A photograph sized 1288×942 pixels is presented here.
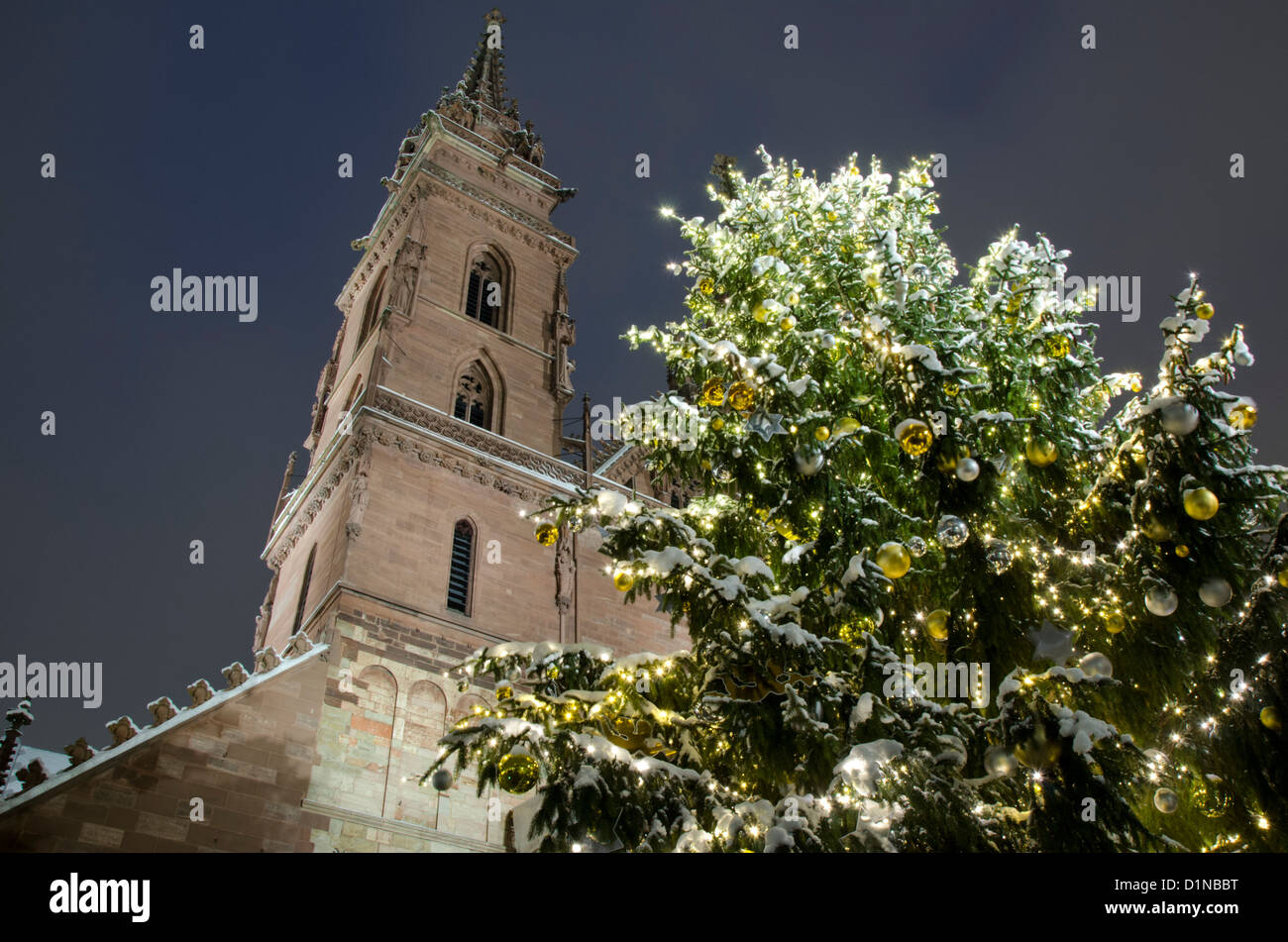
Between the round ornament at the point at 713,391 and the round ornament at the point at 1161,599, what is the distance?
3714 millimetres

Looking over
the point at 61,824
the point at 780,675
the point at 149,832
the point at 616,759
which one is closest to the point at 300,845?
the point at 149,832

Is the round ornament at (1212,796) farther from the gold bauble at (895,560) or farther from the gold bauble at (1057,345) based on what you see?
the gold bauble at (1057,345)

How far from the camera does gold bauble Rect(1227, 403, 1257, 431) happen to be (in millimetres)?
5594

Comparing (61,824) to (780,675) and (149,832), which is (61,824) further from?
(780,675)

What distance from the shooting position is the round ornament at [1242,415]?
220 inches

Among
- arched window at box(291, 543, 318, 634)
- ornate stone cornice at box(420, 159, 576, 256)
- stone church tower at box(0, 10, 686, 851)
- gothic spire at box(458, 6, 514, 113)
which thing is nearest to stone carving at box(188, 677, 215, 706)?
stone church tower at box(0, 10, 686, 851)

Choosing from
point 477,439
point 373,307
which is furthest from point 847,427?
point 373,307

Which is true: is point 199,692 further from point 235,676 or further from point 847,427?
point 847,427

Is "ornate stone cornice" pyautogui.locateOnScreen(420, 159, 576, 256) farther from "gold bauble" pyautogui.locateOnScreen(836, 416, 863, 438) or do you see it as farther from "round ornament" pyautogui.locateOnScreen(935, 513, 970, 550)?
"round ornament" pyautogui.locateOnScreen(935, 513, 970, 550)

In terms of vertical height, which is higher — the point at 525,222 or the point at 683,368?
the point at 525,222

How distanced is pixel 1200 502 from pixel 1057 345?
2429 mm

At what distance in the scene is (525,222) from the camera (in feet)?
84.8
